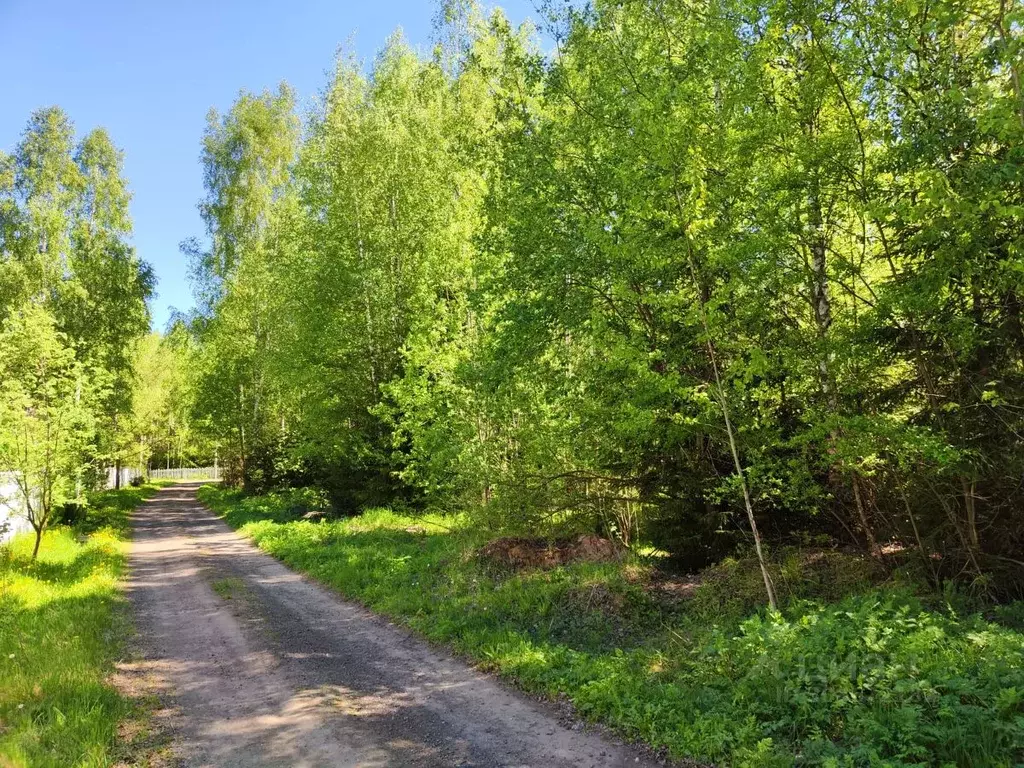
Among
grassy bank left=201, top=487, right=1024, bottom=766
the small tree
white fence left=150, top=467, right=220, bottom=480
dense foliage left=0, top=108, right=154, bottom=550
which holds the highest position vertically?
dense foliage left=0, top=108, right=154, bottom=550

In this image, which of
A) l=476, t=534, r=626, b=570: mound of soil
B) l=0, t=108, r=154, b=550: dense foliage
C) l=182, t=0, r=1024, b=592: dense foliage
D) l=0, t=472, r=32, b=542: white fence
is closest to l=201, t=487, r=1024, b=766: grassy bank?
l=476, t=534, r=626, b=570: mound of soil

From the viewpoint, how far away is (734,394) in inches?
289

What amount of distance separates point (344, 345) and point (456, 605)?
39.6ft

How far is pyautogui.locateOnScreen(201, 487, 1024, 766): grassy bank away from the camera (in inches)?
163

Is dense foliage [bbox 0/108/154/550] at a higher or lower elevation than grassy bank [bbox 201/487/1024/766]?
higher

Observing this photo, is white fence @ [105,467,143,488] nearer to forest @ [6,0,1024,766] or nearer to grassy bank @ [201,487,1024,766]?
forest @ [6,0,1024,766]

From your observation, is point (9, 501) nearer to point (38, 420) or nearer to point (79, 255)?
point (38, 420)

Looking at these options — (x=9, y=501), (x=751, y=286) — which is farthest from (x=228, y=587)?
(x=751, y=286)

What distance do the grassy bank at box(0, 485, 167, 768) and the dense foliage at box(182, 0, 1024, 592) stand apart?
5920mm

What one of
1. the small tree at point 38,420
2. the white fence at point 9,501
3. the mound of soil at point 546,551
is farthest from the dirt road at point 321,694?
the small tree at point 38,420

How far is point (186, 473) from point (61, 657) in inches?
2858

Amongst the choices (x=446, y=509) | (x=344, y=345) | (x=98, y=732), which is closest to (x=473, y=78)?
(x=344, y=345)

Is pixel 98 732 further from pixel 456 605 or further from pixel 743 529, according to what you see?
pixel 743 529

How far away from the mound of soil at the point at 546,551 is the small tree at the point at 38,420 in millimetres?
10009
